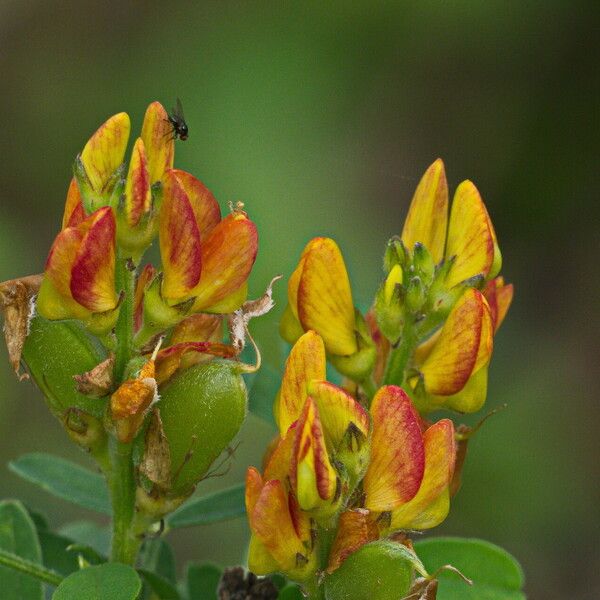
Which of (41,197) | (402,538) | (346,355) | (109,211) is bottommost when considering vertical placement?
(41,197)

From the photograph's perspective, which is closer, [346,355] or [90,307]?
[90,307]

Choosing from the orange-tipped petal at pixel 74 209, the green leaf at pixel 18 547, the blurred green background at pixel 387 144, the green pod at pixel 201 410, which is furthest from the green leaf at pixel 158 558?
the blurred green background at pixel 387 144

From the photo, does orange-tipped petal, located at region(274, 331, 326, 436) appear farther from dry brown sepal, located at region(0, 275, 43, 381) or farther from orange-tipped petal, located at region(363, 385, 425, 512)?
A: dry brown sepal, located at region(0, 275, 43, 381)

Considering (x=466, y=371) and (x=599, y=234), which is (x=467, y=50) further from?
(x=466, y=371)

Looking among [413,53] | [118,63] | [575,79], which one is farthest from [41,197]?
[575,79]

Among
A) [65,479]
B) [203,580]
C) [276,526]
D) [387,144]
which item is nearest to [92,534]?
[65,479]

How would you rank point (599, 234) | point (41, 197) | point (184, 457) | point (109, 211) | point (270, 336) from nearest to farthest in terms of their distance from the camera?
point (109, 211) → point (184, 457) → point (270, 336) → point (41, 197) → point (599, 234)
